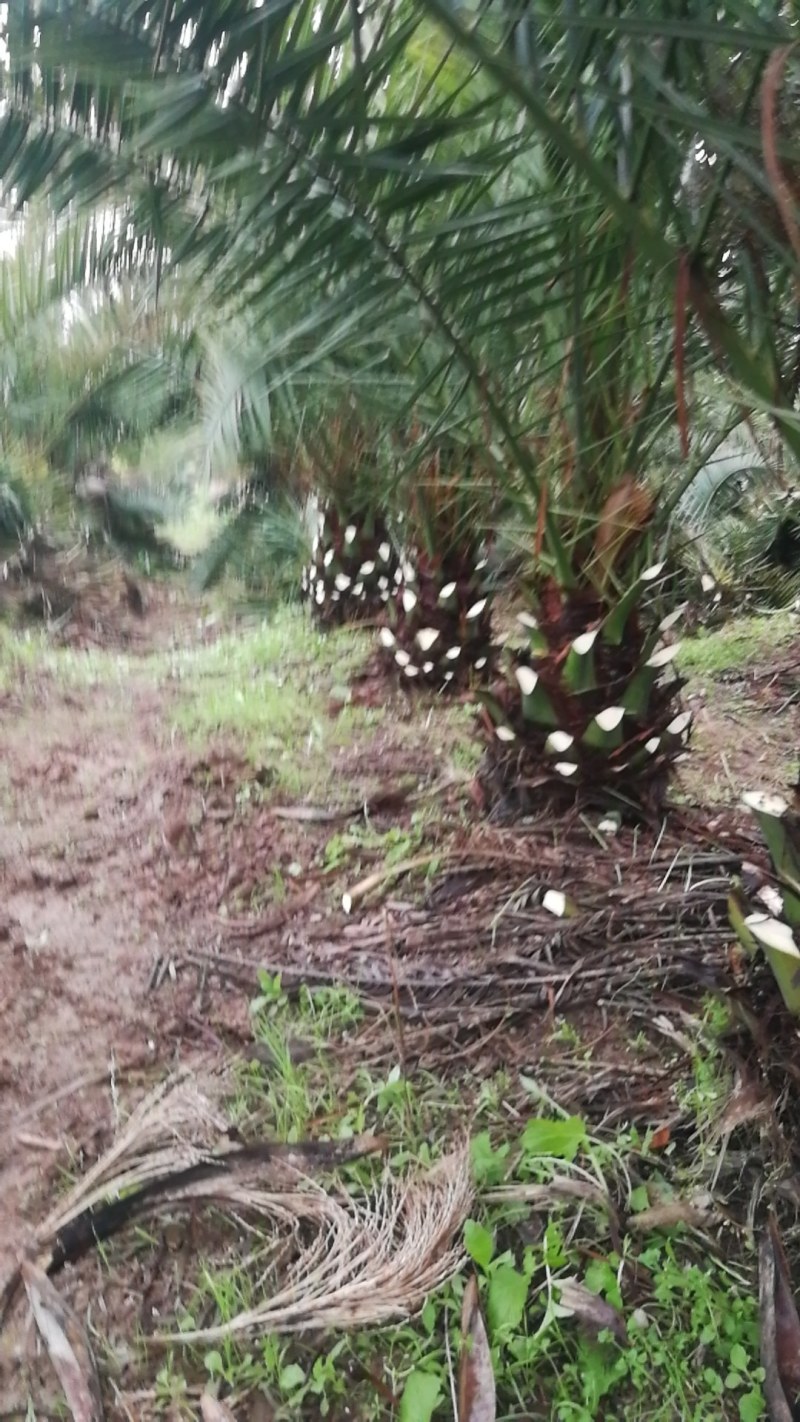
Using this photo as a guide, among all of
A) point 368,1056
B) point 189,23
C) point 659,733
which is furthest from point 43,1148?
point 189,23

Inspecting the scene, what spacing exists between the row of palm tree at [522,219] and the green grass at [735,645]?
1.08 meters

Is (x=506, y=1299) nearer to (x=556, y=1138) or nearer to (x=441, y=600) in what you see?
(x=556, y=1138)

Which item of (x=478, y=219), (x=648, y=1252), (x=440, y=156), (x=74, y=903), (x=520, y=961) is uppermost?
(x=440, y=156)

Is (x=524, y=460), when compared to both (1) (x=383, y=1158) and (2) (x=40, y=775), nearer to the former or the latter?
(1) (x=383, y=1158)

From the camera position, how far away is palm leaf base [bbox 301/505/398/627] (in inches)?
97.4

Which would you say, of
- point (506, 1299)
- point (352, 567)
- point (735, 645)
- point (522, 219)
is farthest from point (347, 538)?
point (506, 1299)

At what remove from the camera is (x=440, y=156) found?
37.1 inches

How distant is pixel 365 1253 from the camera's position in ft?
2.54

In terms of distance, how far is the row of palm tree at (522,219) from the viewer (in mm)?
644

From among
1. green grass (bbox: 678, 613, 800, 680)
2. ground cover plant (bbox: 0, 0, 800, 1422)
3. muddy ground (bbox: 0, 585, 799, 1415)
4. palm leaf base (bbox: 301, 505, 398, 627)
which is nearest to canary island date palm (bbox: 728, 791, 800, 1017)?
ground cover plant (bbox: 0, 0, 800, 1422)

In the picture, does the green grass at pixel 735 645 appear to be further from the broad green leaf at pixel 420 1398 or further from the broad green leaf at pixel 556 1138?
the broad green leaf at pixel 420 1398

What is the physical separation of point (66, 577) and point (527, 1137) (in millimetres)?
2907

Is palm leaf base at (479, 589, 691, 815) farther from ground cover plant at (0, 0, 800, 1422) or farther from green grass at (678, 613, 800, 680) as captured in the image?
green grass at (678, 613, 800, 680)

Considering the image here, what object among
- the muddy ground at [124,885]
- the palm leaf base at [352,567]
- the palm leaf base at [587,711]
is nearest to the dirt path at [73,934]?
the muddy ground at [124,885]
